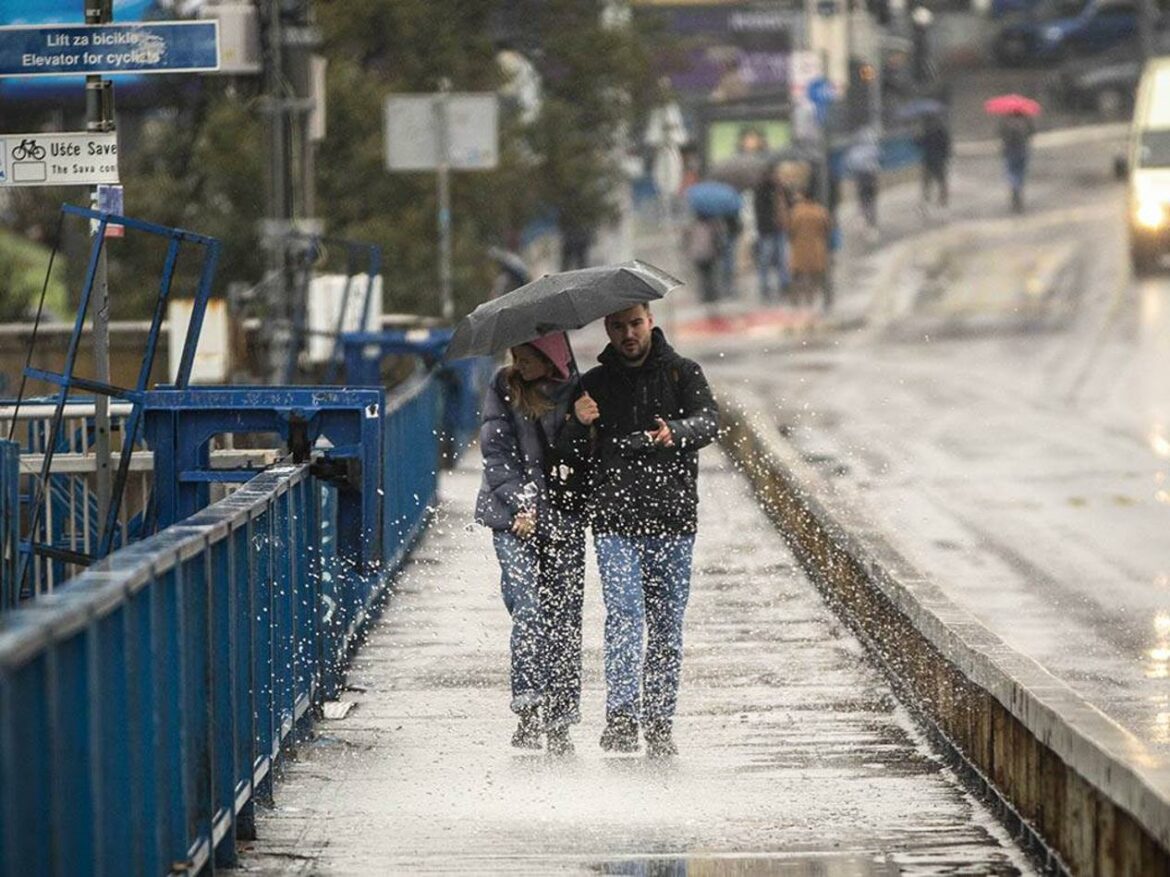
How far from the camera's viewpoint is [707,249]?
45.6m

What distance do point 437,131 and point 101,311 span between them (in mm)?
15022

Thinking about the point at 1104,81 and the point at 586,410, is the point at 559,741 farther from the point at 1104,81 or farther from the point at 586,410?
the point at 1104,81

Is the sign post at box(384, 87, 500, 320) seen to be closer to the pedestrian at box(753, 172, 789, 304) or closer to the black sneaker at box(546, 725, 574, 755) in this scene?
the black sneaker at box(546, 725, 574, 755)

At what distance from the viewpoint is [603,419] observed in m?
10.3

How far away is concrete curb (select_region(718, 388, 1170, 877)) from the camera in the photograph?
Answer: 7.14 m

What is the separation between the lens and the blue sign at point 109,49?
12039 mm

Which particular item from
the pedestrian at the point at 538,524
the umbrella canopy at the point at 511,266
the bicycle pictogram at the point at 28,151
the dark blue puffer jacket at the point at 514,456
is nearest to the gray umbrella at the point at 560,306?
the pedestrian at the point at 538,524

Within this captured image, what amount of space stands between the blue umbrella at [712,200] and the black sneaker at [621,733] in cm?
3522

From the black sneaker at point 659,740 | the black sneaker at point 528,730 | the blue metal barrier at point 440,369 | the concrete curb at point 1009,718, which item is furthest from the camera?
the blue metal barrier at point 440,369

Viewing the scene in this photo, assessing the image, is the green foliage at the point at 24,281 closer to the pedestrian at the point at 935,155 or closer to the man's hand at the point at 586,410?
the pedestrian at the point at 935,155

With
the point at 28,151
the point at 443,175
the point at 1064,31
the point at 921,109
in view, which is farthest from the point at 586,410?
the point at 1064,31

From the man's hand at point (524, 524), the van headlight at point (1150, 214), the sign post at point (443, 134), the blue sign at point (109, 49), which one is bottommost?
the van headlight at point (1150, 214)

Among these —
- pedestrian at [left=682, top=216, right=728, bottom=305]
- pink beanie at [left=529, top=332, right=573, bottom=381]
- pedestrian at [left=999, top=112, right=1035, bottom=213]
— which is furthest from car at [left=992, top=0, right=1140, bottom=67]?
pink beanie at [left=529, top=332, right=573, bottom=381]

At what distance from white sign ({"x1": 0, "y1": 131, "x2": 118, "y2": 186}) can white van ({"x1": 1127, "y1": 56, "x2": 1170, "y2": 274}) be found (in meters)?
30.8
